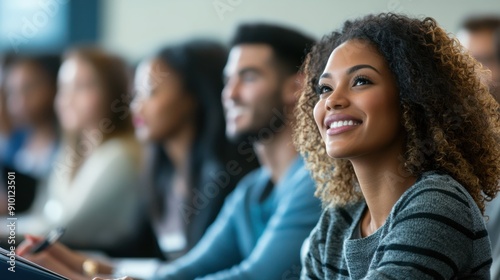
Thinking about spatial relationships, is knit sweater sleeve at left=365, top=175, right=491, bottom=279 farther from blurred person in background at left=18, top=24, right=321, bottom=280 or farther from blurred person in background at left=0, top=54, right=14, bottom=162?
blurred person in background at left=0, top=54, right=14, bottom=162

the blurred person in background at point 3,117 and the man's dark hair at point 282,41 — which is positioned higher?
the blurred person in background at point 3,117

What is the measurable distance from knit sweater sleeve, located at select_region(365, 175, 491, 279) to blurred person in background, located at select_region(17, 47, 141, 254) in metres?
1.34

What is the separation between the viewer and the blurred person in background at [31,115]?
2.54 meters

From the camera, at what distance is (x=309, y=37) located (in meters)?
1.46

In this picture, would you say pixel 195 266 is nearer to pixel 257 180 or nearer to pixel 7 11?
pixel 257 180

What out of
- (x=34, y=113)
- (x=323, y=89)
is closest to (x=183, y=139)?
(x=34, y=113)

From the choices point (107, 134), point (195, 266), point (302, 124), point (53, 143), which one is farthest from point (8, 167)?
point (302, 124)

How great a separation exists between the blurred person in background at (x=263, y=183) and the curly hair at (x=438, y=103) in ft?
1.45

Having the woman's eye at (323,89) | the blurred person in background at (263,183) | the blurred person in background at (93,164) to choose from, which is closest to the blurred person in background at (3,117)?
the blurred person in background at (93,164)

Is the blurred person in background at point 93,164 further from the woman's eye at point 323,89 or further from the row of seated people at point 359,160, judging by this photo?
the woman's eye at point 323,89

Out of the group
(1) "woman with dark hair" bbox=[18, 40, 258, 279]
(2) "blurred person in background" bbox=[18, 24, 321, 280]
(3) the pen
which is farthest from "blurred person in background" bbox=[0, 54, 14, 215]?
(3) the pen

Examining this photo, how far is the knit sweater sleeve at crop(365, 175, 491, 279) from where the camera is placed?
0.68 metres

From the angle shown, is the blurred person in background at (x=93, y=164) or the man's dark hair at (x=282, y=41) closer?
the man's dark hair at (x=282, y=41)

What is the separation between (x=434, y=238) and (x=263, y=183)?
782 mm
